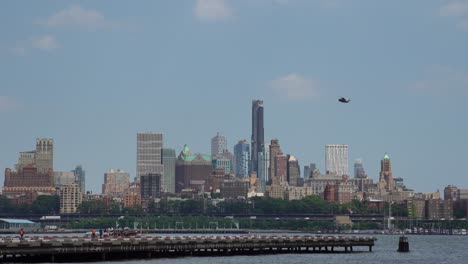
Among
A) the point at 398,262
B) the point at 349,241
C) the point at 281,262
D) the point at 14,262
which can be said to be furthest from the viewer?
the point at 349,241

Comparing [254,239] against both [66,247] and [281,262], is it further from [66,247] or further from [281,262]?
[66,247]

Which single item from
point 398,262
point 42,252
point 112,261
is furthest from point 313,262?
point 42,252

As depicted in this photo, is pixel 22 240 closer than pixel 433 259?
Yes

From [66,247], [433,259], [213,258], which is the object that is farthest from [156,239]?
[433,259]

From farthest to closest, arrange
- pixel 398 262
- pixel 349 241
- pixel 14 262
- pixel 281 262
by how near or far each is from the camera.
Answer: pixel 349 241 < pixel 398 262 < pixel 281 262 < pixel 14 262

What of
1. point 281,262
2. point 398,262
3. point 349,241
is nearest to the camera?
point 281,262

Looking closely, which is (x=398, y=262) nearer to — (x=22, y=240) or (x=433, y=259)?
(x=433, y=259)
